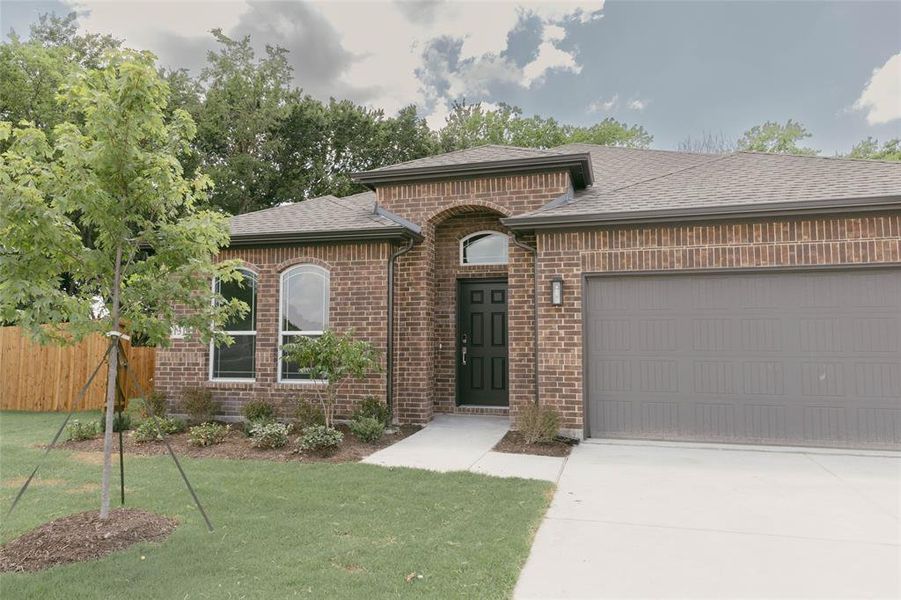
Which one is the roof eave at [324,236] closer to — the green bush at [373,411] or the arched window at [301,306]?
the arched window at [301,306]

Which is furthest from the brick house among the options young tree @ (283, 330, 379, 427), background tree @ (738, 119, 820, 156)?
background tree @ (738, 119, 820, 156)

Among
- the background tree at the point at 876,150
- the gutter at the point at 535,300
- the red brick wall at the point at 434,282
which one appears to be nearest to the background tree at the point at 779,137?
the background tree at the point at 876,150

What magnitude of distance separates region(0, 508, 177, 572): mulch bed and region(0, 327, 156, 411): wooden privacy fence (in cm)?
825

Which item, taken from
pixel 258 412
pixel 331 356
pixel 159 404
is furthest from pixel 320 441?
pixel 159 404

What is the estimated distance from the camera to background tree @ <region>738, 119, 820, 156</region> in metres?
23.7

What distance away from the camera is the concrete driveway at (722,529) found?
317cm

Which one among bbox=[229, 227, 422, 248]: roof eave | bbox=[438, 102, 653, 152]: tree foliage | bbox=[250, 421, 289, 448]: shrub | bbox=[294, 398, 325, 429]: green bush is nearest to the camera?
bbox=[250, 421, 289, 448]: shrub

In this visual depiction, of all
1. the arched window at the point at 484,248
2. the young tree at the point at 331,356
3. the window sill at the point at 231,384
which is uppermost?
the arched window at the point at 484,248

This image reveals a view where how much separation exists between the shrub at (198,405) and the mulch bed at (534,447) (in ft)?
16.3

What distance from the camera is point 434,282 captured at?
9406mm

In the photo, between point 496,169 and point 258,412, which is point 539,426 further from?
point 258,412

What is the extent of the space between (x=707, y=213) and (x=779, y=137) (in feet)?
72.3

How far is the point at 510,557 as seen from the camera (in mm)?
3500

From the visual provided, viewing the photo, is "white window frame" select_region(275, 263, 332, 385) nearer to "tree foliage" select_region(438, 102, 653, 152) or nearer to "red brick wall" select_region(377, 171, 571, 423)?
"red brick wall" select_region(377, 171, 571, 423)
